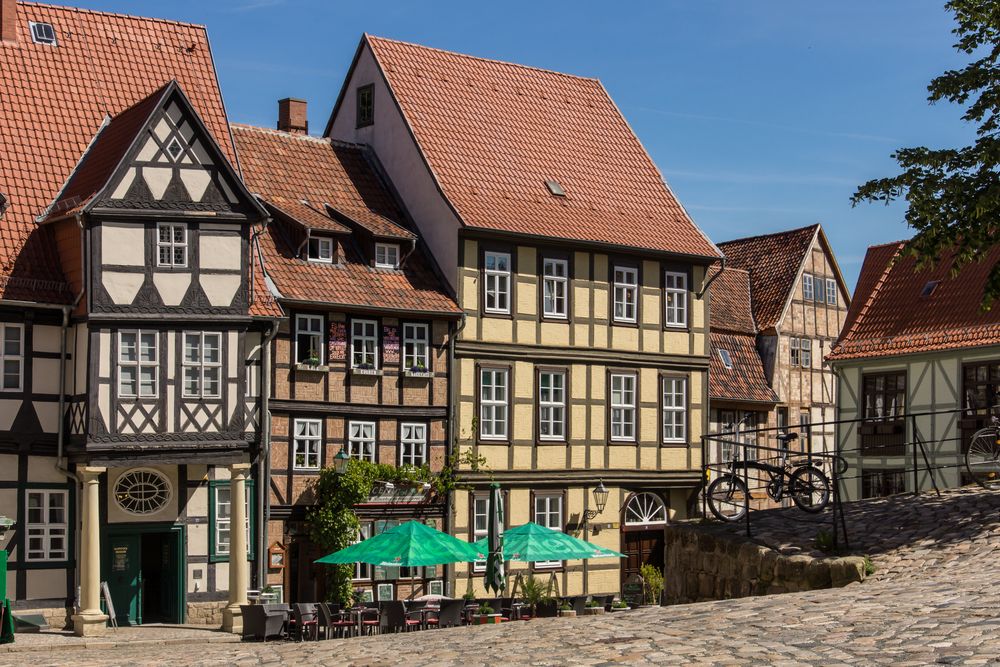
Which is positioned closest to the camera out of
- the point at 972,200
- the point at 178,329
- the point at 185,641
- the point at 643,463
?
the point at 972,200

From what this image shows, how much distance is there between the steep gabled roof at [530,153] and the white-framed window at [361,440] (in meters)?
4.84

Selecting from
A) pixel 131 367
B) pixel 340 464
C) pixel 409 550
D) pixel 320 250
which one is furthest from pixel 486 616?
pixel 320 250

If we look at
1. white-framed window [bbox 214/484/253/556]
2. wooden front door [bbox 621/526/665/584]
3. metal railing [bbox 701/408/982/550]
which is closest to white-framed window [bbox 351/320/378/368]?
white-framed window [bbox 214/484/253/556]

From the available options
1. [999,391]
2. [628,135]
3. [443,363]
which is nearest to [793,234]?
[628,135]

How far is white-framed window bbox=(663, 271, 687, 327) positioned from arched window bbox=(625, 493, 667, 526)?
161 inches

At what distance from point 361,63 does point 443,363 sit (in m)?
8.42

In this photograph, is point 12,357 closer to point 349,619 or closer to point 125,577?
point 125,577

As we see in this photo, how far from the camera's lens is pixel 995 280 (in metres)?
23.1

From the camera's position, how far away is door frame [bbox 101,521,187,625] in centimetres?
2988

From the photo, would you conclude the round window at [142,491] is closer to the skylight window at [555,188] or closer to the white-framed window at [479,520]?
the white-framed window at [479,520]

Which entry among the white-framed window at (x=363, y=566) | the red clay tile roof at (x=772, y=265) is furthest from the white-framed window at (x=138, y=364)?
the red clay tile roof at (x=772, y=265)

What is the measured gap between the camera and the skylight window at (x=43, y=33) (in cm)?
3316

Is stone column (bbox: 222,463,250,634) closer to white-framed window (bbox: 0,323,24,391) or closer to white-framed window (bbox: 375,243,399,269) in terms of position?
white-framed window (bbox: 0,323,24,391)

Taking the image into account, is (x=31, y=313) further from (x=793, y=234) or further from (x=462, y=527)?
(x=793, y=234)
